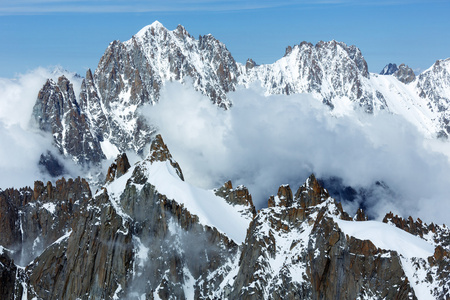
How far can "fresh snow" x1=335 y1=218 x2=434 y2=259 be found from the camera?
389ft

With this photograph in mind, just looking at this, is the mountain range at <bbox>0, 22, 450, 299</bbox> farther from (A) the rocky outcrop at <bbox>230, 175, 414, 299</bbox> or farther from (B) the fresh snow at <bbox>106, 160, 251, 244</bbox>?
(B) the fresh snow at <bbox>106, 160, 251, 244</bbox>

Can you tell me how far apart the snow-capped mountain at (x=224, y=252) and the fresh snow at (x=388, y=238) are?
24cm

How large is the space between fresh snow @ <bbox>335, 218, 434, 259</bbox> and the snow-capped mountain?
0.24 meters

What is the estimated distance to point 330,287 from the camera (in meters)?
124

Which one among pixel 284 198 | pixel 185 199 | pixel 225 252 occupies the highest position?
pixel 185 199

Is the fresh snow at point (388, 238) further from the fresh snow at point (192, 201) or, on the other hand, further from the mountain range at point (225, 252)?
the fresh snow at point (192, 201)

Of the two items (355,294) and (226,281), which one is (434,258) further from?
(226,281)

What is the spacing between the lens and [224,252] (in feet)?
583

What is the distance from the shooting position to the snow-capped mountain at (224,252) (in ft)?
382

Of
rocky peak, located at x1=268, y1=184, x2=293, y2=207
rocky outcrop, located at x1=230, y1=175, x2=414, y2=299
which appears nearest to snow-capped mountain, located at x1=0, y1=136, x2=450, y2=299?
rocky outcrop, located at x1=230, y1=175, x2=414, y2=299

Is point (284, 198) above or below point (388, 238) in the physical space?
above

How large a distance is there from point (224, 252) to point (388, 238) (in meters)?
67.1

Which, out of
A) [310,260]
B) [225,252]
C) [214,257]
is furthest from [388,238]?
[214,257]

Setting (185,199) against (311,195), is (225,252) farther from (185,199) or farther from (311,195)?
(311,195)
